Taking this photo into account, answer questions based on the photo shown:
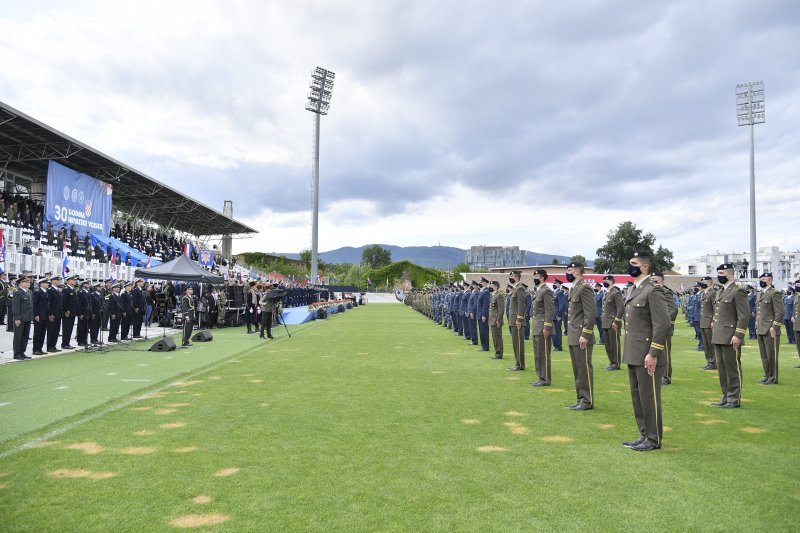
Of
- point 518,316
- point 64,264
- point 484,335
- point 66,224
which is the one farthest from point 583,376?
point 66,224

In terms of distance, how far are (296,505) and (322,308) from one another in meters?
27.2

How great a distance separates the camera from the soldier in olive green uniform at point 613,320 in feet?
35.3

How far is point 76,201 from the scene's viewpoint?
27.2 meters

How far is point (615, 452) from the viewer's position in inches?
201

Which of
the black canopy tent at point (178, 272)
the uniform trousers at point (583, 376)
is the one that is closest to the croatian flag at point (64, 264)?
the black canopy tent at point (178, 272)

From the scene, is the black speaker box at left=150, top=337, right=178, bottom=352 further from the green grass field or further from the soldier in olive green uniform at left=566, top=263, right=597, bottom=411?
the soldier in olive green uniform at left=566, top=263, right=597, bottom=411

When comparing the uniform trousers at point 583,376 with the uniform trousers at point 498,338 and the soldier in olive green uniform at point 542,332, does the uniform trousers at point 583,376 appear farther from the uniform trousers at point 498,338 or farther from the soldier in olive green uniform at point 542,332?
the uniform trousers at point 498,338

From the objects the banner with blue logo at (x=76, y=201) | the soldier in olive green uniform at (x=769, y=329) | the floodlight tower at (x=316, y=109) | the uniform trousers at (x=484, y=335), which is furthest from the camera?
the floodlight tower at (x=316, y=109)

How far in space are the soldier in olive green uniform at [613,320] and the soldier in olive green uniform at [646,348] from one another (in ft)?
17.4

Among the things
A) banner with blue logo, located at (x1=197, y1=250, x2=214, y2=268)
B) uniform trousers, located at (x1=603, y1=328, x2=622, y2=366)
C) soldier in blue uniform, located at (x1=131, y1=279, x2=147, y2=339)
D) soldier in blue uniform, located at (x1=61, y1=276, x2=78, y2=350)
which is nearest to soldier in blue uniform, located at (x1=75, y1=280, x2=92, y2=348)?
soldier in blue uniform, located at (x1=61, y1=276, x2=78, y2=350)

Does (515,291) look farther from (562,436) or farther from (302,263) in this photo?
(302,263)

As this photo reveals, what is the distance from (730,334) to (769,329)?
2572 mm

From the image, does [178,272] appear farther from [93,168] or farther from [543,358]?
[93,168]

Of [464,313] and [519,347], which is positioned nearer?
[519,347]
